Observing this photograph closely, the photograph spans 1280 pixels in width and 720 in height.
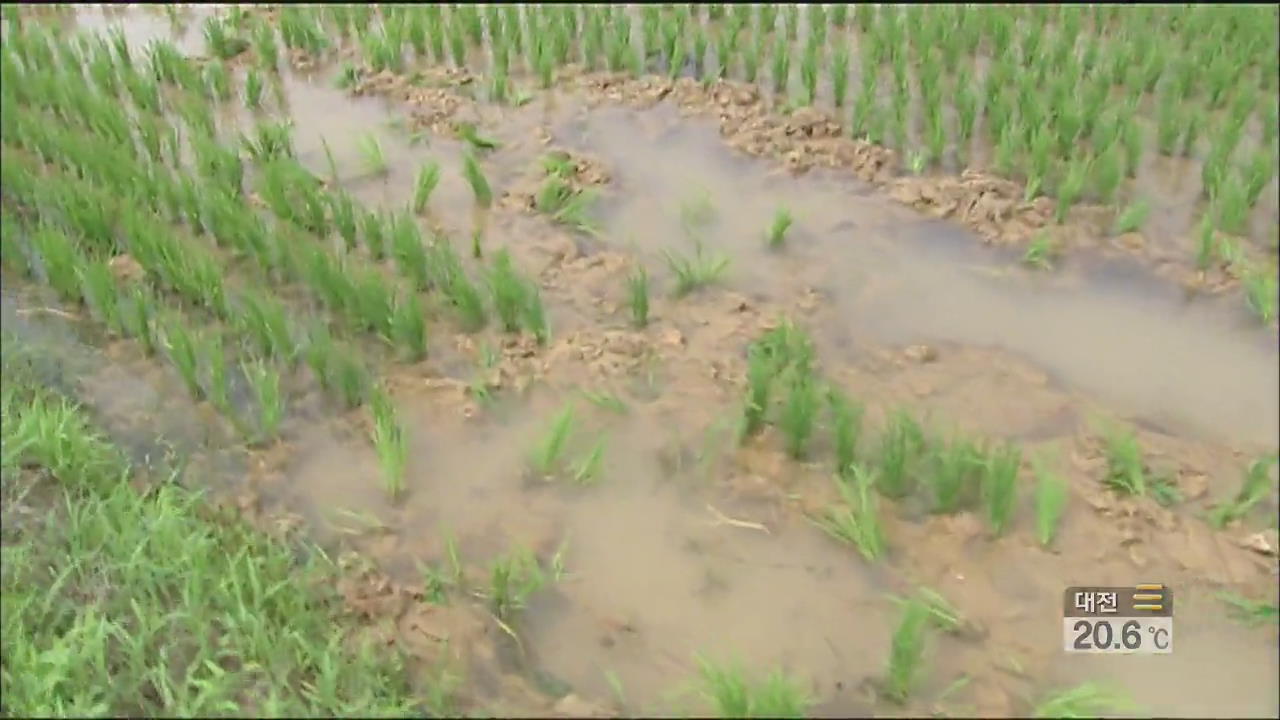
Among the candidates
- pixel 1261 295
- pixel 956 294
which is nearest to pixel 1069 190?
pixel 956 294

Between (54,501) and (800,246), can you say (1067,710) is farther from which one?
(54,501)

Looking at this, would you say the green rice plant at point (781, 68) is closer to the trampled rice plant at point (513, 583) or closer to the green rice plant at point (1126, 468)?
the green rice plant at point (1126, 468)

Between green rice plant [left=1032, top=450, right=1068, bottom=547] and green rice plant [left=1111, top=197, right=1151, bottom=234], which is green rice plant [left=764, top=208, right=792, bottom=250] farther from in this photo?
green rice plant [left=1032, top=450, right=1068, bottom=547]

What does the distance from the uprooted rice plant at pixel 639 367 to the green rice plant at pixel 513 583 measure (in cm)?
1

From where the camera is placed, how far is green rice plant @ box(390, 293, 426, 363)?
2783 millimetres

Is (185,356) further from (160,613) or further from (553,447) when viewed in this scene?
(553,447)

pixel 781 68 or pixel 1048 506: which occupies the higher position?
pixel 781 68

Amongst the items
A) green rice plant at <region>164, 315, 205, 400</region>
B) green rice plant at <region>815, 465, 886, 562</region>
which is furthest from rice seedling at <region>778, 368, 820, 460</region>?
green rice plant at <region>164, 315, 205, 400</region>

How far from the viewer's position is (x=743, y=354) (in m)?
2.81

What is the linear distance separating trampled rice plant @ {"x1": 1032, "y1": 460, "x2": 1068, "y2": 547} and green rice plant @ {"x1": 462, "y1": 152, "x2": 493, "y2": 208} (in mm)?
2110

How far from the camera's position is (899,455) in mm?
2254

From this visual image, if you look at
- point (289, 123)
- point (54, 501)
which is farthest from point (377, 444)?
point (289, 123)

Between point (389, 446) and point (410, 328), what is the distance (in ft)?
1.58

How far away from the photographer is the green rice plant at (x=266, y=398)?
8.40 ft
